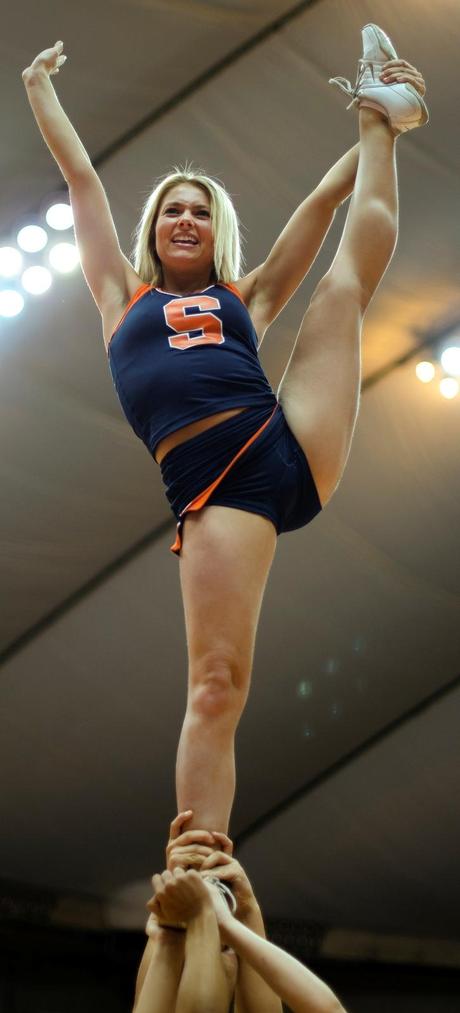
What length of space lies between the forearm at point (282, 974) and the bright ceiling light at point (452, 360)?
390cm

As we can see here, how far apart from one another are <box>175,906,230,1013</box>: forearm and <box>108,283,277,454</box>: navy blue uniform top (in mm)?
925

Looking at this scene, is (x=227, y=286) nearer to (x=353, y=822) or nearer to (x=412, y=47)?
(x=412, y=47)

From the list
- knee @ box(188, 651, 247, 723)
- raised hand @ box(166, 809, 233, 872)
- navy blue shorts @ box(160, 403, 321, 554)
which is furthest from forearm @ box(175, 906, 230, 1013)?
navy blue shorts @ box(160, 403, 321, 554)

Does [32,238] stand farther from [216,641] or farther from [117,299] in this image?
[216,641]

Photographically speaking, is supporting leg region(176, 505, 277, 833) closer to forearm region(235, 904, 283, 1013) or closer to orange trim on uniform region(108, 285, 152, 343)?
forearm region(235, 904, 283, 1013)

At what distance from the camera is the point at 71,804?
639cm

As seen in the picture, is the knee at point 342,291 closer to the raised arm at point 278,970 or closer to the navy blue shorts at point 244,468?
the navy blue shorts at point 244,468

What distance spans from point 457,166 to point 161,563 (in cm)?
203

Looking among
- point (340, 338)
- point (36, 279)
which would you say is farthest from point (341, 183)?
point (36, 279)

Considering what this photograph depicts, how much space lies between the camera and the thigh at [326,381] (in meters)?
2.64

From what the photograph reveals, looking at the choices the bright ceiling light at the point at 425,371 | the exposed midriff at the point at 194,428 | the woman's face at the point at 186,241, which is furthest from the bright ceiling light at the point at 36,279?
the exposed midriff at the point at 194,428

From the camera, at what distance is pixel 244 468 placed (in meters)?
2.57

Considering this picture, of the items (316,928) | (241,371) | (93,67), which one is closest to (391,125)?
(241,371)

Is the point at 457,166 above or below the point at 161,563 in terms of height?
above
